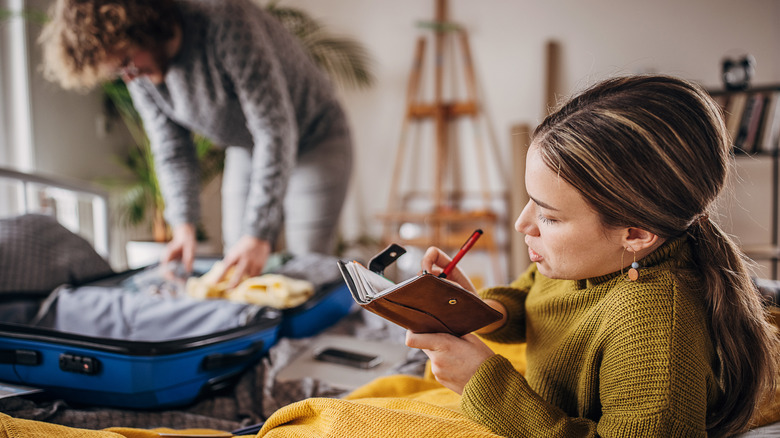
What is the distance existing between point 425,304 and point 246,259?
815mm

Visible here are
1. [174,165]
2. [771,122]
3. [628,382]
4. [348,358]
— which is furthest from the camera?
[771,122]

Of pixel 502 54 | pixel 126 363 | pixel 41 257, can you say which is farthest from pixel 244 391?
pixel 502 54

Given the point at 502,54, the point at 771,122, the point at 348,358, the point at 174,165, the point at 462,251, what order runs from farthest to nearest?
the point at 502,54
the point at 771,122
the point at 174,165
the point at 348,358
the point at 462,251

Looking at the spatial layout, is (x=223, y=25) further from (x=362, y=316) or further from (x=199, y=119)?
(x=362, y=316)

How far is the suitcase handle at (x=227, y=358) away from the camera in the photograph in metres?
0.91

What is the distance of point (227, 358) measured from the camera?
0.93 metres

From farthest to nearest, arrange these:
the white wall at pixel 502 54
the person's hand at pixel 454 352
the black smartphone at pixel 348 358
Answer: the white wall at pixel 502 54 → the black smartphone at pixel 348 358 → the person's hand at pixel 454 352

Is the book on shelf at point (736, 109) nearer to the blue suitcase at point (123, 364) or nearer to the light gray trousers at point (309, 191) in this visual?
the light gray trousers at point (309, 191)

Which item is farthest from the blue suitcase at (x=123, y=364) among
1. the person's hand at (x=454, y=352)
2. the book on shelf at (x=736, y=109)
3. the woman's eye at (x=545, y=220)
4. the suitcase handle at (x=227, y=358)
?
the book on shelf at (x=736, y=109)

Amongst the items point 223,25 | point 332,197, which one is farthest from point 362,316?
point 223,25

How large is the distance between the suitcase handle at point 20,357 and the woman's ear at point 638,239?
0.91 metres

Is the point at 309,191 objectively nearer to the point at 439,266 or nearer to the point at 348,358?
the point at 348,358

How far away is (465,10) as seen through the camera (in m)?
3.40

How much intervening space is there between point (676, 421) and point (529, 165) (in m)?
0.31
